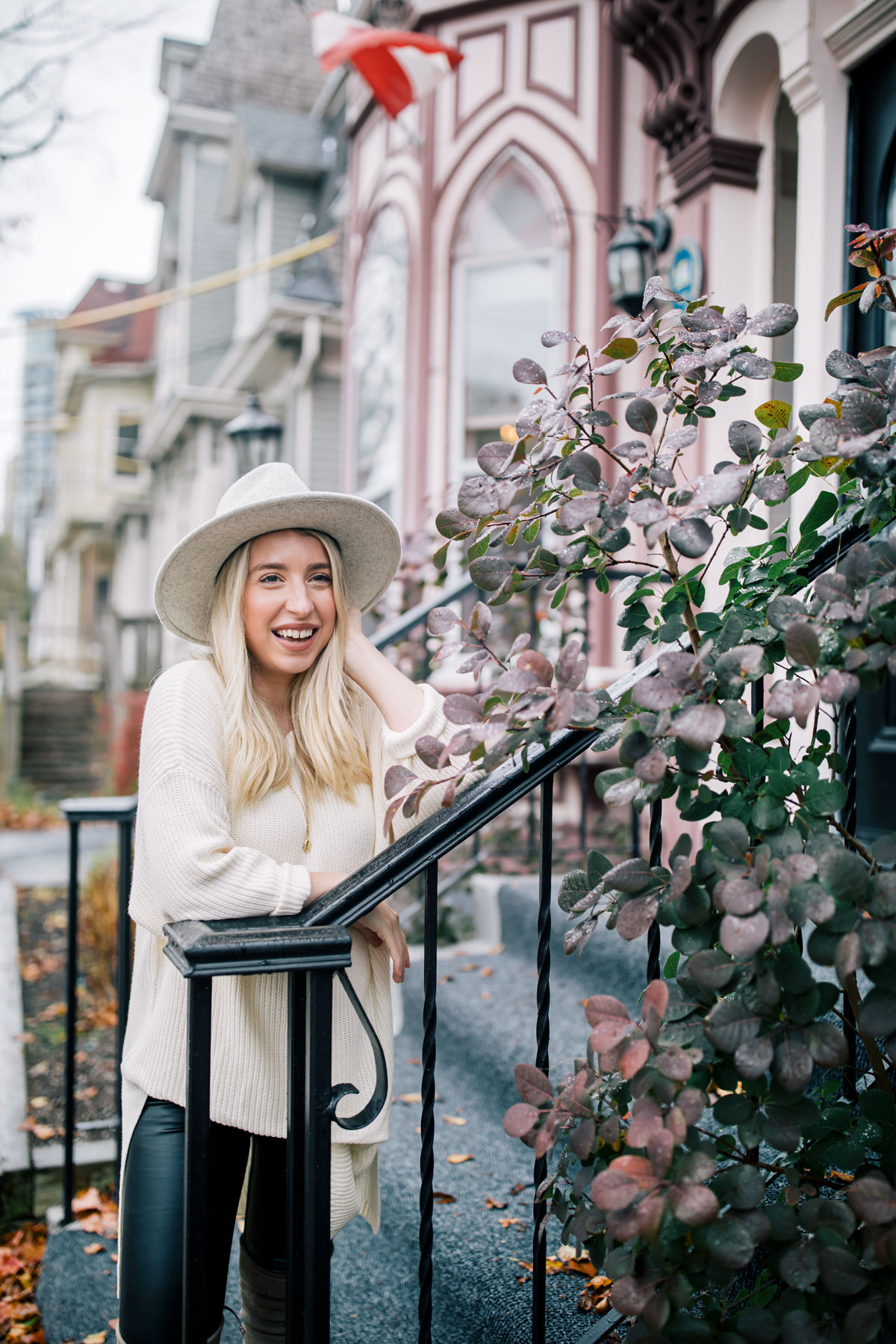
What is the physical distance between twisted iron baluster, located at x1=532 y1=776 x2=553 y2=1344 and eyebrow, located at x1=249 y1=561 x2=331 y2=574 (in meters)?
0.59

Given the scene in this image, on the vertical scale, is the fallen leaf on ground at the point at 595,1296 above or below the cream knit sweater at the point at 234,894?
below

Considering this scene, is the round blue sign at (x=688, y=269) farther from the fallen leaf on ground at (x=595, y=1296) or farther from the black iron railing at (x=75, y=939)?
the fallen leaf on ground at (x=595, y=1296)

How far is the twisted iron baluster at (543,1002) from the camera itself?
63.2 inches

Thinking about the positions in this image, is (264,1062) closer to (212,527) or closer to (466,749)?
(466,749)

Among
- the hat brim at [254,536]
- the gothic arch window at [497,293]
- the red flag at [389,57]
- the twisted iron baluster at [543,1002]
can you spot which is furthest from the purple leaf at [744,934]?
the red flag at [389,57]

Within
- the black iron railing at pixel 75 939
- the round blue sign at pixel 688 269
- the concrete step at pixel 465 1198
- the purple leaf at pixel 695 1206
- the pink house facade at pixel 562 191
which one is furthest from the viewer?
the round blue sign at pixel 688 269

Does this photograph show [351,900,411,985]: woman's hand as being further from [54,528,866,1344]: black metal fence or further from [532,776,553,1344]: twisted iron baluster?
[532,776,553,1344]: twisted iron baluster

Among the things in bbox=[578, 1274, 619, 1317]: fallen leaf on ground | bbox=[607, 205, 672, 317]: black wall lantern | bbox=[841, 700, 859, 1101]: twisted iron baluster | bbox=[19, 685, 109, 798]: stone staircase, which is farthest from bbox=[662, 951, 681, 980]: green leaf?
bbox=[19, 685, 109, 798]: stone staircase

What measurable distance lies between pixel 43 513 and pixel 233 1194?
1532 inches

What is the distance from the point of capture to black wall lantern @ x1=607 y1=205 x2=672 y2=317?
15.2 feet

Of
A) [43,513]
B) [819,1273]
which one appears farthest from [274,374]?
[43,513]

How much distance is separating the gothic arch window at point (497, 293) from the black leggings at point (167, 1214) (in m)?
4.99

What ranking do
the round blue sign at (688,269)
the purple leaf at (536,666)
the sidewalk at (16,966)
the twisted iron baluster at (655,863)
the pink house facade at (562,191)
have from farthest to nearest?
the round blue sign at (688,269) → the pink house facade at (562,191) → the sidewalk at (16,966) → the twisted iron baluster at (655,863) → the purple leaf at (536,666)

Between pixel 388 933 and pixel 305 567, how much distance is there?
678 mm
